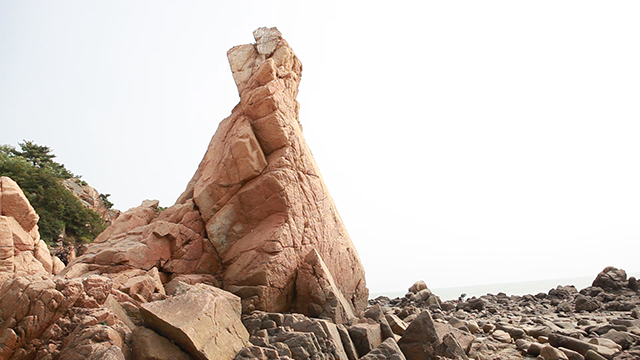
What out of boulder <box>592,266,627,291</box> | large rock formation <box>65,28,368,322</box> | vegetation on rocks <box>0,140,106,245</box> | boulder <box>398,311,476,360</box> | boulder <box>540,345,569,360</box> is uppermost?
vegetation on rocks <box>0,140,106,245</box>

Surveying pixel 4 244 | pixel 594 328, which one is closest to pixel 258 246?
pixel 4 244


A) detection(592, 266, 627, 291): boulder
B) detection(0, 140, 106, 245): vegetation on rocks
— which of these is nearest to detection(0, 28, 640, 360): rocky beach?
detection(592, 266, 627, 291): boulder

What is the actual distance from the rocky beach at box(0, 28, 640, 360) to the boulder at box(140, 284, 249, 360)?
30 mm

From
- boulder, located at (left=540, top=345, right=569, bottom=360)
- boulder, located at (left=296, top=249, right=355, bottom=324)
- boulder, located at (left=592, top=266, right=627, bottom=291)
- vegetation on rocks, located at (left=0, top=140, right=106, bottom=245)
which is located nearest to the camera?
boulder, located at (left=540, top=345, right=569, bottom=360)

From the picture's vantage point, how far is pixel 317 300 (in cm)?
1091

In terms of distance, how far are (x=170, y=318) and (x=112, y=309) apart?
1.79 metres

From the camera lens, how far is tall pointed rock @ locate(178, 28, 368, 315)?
11.3 m

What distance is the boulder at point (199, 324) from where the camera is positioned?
21.5ft

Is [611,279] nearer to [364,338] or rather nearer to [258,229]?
[364,338]

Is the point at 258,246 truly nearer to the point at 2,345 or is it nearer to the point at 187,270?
the point at 187,270

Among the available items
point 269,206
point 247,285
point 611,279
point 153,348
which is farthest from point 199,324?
point 611,279

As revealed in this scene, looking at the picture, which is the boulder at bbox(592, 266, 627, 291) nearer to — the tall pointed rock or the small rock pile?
the small rock pile

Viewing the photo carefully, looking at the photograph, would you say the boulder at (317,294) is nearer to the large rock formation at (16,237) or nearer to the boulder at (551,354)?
the boulder at (551,354)

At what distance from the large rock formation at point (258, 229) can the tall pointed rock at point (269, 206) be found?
1.4 inches
